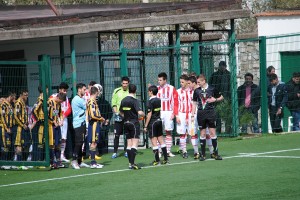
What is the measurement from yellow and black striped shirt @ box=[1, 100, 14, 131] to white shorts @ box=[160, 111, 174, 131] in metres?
3.46

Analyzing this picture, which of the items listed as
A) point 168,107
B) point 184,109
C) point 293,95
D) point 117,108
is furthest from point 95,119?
point 293,95

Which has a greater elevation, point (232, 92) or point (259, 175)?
point (232, 92)

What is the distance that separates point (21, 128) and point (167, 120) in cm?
337

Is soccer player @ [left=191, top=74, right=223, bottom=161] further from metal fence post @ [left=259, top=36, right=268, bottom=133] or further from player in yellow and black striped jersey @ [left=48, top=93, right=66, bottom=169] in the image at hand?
metal fence post @ [left=259, top=36, right=268, bottom=133]

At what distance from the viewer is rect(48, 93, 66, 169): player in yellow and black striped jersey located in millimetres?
18781

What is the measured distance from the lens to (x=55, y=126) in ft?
61.8

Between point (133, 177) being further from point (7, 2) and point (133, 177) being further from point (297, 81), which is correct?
point (7, 2)

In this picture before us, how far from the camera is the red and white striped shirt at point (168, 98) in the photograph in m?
20.2

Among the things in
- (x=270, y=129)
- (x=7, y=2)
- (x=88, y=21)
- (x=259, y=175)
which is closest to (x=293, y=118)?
(x=270, y=129)

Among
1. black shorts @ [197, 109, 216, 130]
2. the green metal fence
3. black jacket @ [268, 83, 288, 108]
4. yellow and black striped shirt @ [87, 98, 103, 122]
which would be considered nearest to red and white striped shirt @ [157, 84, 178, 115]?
black shorts @ [197, 109, 216, 130]

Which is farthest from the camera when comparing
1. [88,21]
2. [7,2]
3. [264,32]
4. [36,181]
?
[7,2]

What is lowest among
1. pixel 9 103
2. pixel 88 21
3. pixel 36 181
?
pixel 36 181

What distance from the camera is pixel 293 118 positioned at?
2409 centimetres

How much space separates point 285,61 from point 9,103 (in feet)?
29.2
